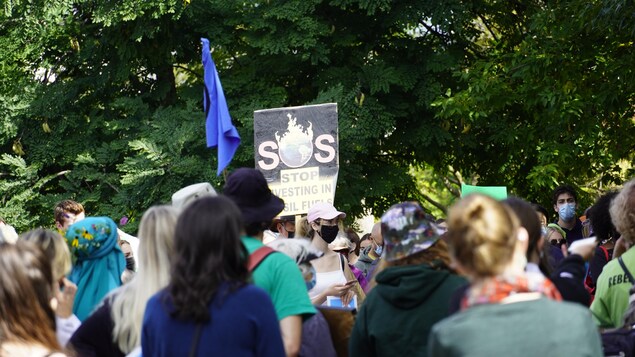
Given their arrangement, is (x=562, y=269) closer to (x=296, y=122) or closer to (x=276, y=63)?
(x=296, y=122)

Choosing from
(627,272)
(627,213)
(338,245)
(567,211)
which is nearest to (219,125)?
(338,245)

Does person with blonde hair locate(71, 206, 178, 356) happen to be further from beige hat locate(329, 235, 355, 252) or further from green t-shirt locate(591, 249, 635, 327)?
beige hat locate(329, 235, 355, 252)

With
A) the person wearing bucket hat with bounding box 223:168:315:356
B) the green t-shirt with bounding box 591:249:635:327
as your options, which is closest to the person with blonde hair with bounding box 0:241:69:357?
the person wearing bucket hat with bounding box 223:168:315:356

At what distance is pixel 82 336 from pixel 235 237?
1.14 meters

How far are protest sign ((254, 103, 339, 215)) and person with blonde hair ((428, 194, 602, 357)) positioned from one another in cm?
778

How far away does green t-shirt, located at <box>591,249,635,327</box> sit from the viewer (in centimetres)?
525

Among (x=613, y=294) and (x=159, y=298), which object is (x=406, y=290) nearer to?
(x=159, y=298)

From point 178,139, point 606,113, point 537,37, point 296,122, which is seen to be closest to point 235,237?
point 296,122

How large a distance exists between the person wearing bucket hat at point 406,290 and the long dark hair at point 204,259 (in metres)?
0.81

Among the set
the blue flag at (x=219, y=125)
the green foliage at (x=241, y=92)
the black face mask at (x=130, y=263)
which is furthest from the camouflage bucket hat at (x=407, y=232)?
the green foliage at (x=241, y=92)

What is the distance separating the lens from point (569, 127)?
569 inches

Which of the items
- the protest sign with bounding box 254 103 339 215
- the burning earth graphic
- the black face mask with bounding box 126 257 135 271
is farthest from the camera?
the burning earth graphic

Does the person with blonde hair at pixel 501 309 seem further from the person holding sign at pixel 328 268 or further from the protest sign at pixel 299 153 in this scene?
the protest sign at pixel 299 153

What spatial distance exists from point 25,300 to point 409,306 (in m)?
1.57
